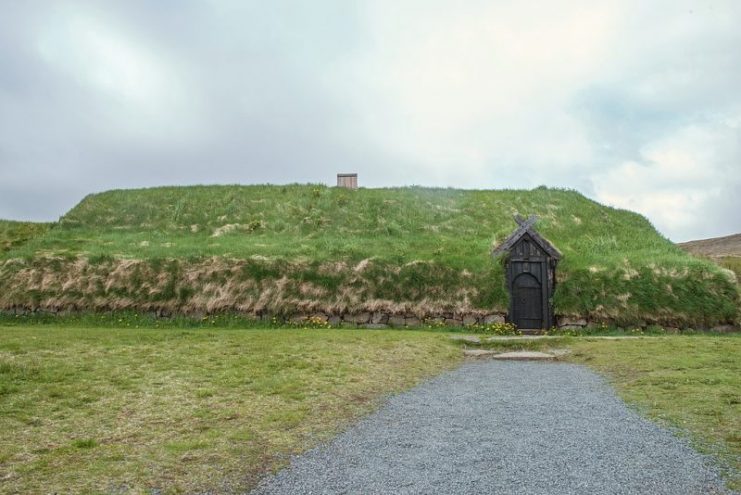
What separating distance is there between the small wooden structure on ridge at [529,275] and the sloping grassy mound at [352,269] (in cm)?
70

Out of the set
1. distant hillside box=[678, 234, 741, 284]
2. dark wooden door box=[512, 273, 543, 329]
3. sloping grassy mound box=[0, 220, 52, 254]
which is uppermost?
distant hillside box=[678, 234, 741, 284]

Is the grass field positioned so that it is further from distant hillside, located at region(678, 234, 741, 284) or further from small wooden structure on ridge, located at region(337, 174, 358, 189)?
distant hillside, located at region(678, 234, 741, 284)

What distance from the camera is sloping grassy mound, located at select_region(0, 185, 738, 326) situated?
26.2 metres

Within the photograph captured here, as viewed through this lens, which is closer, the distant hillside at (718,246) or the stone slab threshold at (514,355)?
the stone slab threshold at (514,355)

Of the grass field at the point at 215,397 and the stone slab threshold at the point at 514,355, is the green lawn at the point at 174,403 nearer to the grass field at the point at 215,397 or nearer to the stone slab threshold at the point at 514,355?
the grass field at the point at 215,397

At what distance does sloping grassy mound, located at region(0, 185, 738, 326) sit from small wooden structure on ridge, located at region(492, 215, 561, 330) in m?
0.70

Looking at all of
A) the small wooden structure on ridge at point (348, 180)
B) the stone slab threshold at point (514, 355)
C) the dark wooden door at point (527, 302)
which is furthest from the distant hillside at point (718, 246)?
the stone slab threshold at point (514, 355)

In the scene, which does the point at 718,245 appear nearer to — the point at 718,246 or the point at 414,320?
the point at 718,246

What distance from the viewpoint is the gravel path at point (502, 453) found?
6352mm

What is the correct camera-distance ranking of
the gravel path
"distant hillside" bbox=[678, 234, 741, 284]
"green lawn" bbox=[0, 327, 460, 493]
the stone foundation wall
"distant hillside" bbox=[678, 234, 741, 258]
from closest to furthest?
the gravel path, "green lawn" bbox=[0, 327, 460, 493], the stone foundation wall, "distant hillside" bbox=[678, 234, 741, 284], "distant hillside" bbox=[678, 234, 741, 258]

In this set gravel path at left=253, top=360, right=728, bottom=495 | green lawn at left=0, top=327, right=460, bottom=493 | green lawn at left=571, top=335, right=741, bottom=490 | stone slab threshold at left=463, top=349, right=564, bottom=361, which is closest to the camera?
gravel path at left=253, top=360, right=728, bottom=495

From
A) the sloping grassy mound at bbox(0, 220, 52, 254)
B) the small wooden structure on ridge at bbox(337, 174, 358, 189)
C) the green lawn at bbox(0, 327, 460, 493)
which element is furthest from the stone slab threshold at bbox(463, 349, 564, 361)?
the sloping grassy mound at bbox(0, 220, 52, 254)

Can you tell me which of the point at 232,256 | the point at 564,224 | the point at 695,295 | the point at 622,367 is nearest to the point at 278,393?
the point at 622,367

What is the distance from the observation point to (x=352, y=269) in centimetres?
2753
